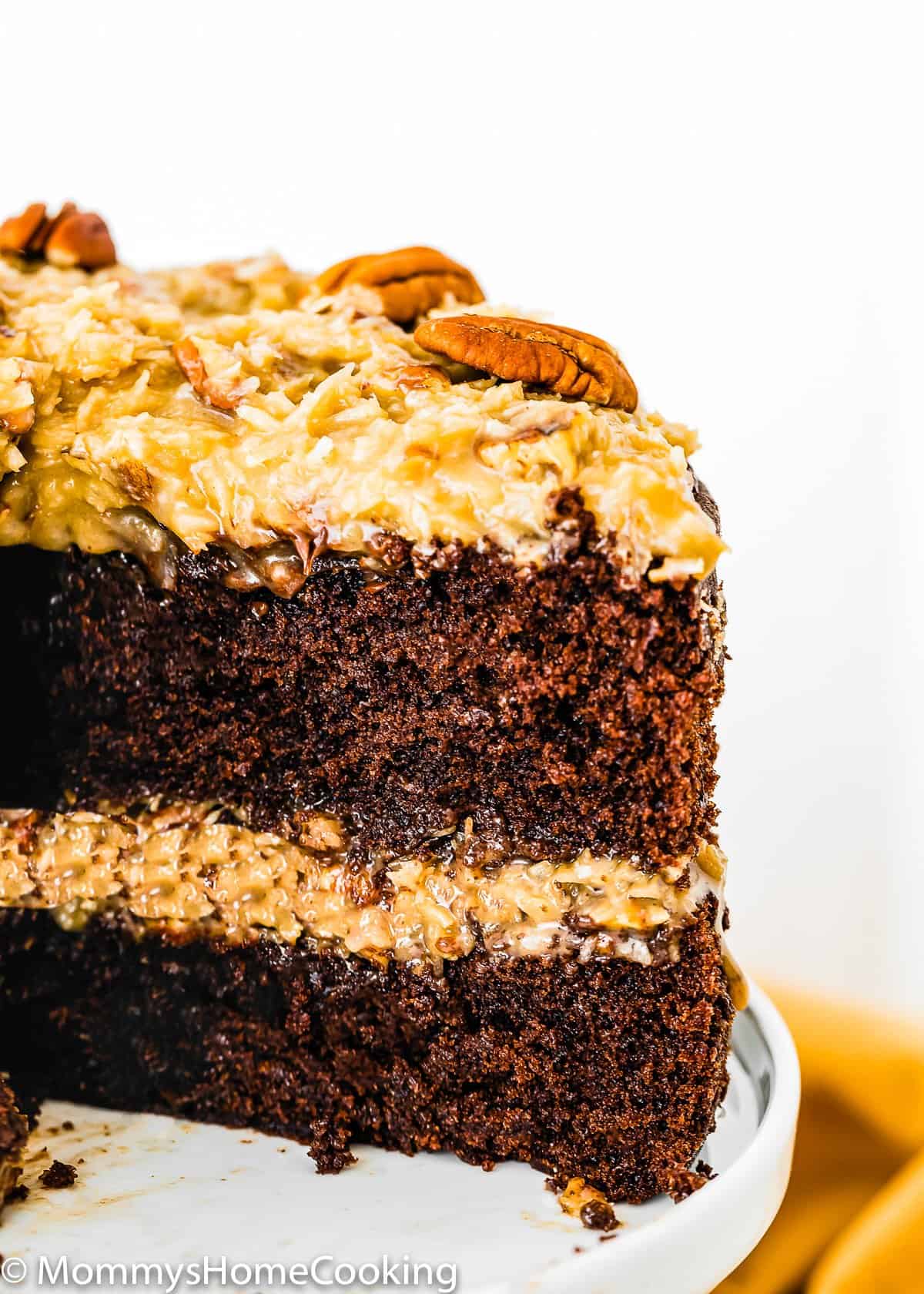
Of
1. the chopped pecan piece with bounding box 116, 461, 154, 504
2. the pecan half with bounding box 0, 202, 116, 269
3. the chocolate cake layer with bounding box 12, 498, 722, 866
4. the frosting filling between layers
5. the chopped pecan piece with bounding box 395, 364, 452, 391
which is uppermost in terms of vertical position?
the pecan half with bounding box 0, 202, 116, 269

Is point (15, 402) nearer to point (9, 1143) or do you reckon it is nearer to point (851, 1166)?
point (9, 1143)

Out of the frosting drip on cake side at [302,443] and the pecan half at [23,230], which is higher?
the pecan half at [23,230]

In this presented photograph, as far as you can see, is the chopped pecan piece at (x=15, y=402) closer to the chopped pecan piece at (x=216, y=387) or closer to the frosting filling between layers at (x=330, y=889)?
the chopped pecan piece at (x=216, y=387)

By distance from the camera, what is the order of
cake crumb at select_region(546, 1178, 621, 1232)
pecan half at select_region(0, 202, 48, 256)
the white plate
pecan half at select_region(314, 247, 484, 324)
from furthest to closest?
pecan half at select_region(0, 202, 48, 256), pecan half at select_region(314, 247, 484, 324), cake crumb at select_region(546, 1178, 621, 1232), the white plate

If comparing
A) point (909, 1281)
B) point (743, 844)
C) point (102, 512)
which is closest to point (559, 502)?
point (102, 512)

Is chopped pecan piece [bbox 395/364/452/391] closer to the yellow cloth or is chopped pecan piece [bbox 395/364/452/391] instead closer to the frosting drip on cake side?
the frosting drip on cake side

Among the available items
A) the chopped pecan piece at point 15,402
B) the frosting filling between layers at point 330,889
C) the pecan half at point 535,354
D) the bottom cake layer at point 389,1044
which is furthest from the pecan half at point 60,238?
the bottom cake layer at point 389,1044

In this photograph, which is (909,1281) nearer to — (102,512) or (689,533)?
(689,533)

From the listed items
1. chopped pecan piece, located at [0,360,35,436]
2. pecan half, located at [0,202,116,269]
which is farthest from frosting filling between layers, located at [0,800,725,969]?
pecan half, located at [0,202,116,269]
